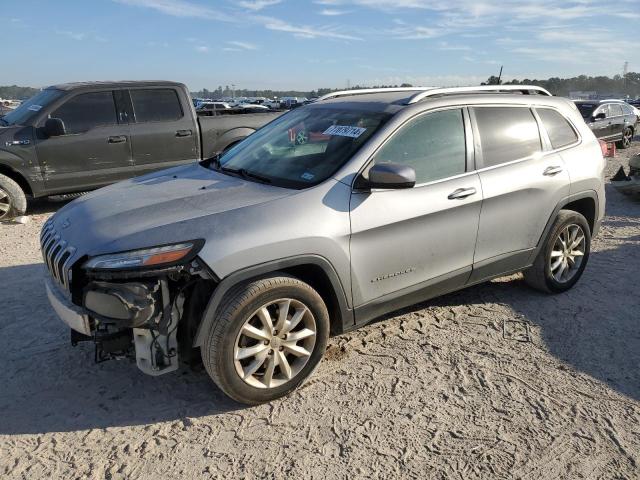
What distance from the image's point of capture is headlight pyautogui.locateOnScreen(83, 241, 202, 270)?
264cm

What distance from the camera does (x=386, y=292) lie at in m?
3.39

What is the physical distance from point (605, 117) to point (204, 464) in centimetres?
1666

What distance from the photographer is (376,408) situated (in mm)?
3020

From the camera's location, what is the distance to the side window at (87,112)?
737 cm

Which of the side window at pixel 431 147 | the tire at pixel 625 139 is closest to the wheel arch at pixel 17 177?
the side window at pixel 431 147

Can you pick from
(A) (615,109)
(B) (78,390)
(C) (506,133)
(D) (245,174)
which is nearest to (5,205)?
(B) (78,390)

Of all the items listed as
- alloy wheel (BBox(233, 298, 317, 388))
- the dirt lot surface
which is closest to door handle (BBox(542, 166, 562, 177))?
the dirt lot surface

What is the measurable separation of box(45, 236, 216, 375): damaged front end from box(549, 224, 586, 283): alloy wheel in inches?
125

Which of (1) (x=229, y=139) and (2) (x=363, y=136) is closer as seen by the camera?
(2) (x=363, y=136)

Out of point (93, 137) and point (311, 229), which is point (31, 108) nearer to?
point (93, 137)

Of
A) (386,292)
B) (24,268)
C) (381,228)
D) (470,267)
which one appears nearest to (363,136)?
(381,228)

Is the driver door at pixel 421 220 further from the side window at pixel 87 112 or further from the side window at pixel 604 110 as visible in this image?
the side window at pixel 604 110

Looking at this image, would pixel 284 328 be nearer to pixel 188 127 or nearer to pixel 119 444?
pixel 119 444

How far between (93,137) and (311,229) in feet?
18.8
